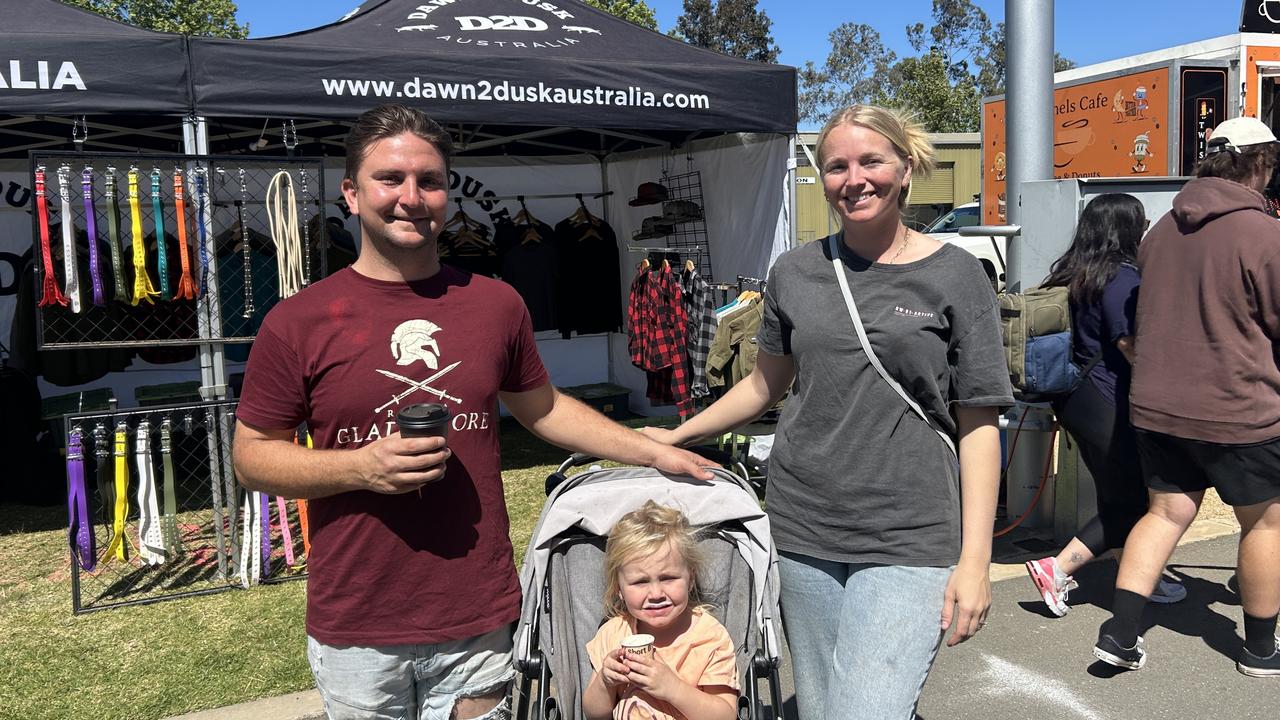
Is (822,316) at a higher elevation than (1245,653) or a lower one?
higher

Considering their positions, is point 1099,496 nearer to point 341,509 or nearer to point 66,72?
point 341,509

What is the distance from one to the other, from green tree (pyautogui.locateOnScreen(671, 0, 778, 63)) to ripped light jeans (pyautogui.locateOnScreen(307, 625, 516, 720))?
177 ft

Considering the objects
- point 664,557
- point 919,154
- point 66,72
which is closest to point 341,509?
point 664,557

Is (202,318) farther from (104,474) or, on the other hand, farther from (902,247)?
(902,247)

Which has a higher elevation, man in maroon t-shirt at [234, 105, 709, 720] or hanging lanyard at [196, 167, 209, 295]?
hanging lanyard at [196, 167, 209, 295]

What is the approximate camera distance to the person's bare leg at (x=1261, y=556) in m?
3.82

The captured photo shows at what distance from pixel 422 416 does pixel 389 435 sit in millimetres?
214

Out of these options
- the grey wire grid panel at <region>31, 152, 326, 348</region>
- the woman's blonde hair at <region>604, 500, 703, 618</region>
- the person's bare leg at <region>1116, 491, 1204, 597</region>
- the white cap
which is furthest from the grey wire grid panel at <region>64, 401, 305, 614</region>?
the white cap

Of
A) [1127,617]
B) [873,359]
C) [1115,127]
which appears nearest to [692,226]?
[1115,127]

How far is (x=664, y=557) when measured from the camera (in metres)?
2.50

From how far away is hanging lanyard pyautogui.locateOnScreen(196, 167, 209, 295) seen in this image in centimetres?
525

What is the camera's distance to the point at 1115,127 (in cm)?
897

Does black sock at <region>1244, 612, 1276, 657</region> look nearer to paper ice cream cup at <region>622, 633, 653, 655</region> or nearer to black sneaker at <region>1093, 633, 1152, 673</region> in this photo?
black sneaker at <region>1093, 633, 1152, 673</region>

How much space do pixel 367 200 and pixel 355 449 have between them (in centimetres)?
52
